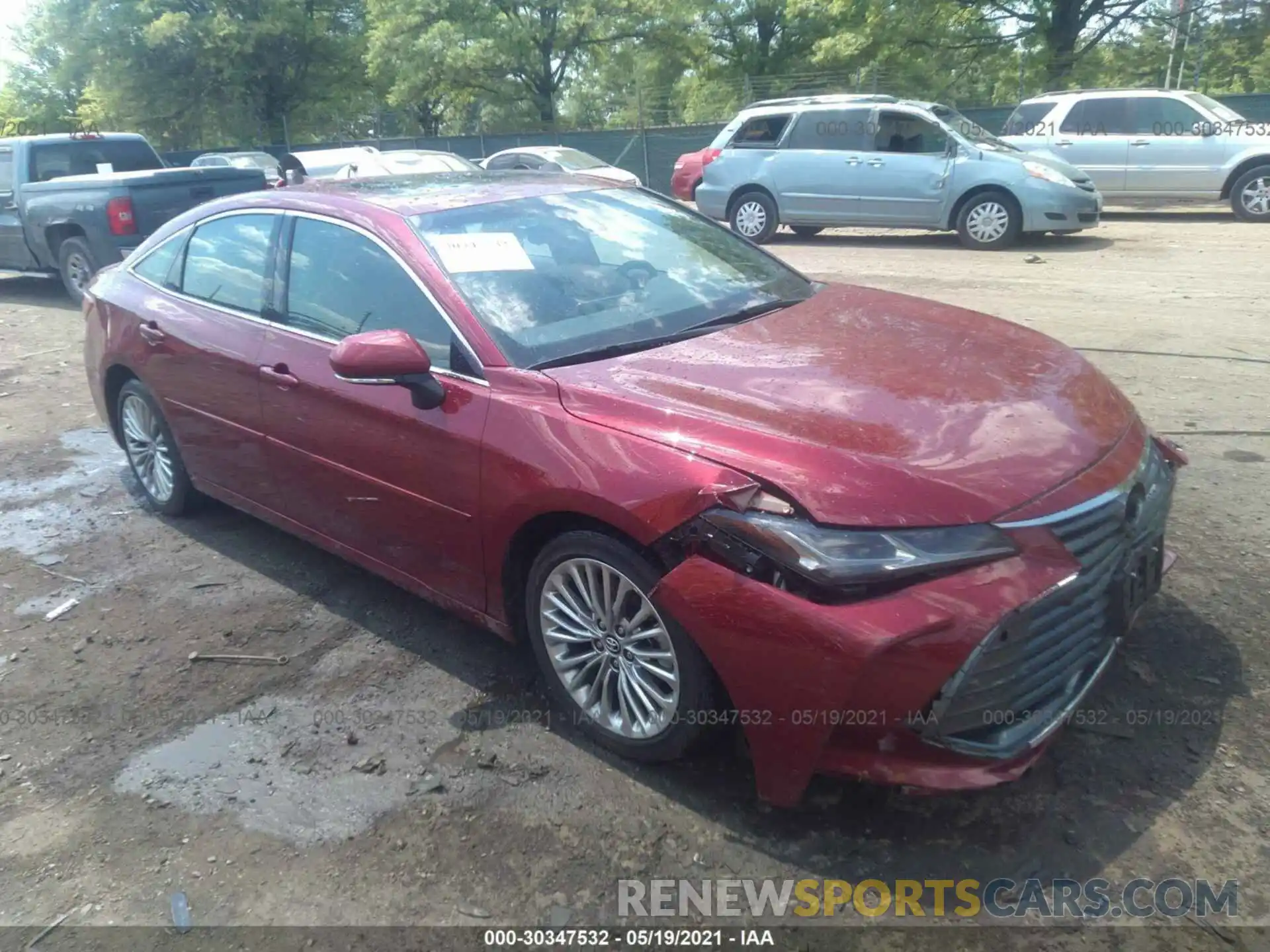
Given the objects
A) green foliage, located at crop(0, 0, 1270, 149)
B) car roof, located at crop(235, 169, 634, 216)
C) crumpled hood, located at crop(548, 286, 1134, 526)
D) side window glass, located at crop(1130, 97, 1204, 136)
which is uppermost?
green foliage, located at crop(0, 0, 1270, 149)

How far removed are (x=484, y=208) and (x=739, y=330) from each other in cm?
112

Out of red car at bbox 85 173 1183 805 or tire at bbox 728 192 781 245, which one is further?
tire at bbox 728 192 781 245

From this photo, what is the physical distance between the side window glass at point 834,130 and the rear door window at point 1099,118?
3.81 meters

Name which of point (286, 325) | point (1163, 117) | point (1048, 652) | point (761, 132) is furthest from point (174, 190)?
point (1163, 117)

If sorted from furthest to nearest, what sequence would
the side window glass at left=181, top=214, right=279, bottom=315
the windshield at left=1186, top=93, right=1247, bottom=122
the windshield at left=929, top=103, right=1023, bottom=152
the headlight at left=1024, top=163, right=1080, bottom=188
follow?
the windshield at left=1186, top=93, right=1247, bottom=122 → the windshield at left=929, top=103, right=1023, bottom=152 → the headlight at left=1024, top=163, right=1080, bottom=188 → the side window glass at left=181, top=214, right=279, bottom=315

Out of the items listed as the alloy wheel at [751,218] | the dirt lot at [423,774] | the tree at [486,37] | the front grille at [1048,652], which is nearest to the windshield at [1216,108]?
the alloy wheel at [751,218]

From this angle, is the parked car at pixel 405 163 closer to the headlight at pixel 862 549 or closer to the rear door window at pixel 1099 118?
the rear door window at pixel 1099 118

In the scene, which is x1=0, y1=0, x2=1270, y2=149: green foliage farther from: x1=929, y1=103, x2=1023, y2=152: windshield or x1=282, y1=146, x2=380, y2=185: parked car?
x1=929, y1=103, x2=1023, y2=152: windshield

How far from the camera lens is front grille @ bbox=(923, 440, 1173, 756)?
2.48 m

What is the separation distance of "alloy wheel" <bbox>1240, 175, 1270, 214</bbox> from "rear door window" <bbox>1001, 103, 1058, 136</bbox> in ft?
9.21

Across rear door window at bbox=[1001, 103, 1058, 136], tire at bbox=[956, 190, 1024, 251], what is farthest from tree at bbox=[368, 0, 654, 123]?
tire at bbox=[956, 190, 1024, 251]

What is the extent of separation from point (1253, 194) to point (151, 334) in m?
14.6

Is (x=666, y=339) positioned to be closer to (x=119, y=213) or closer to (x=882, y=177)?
(x=119, y=213)

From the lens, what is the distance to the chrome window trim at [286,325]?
132 inches
